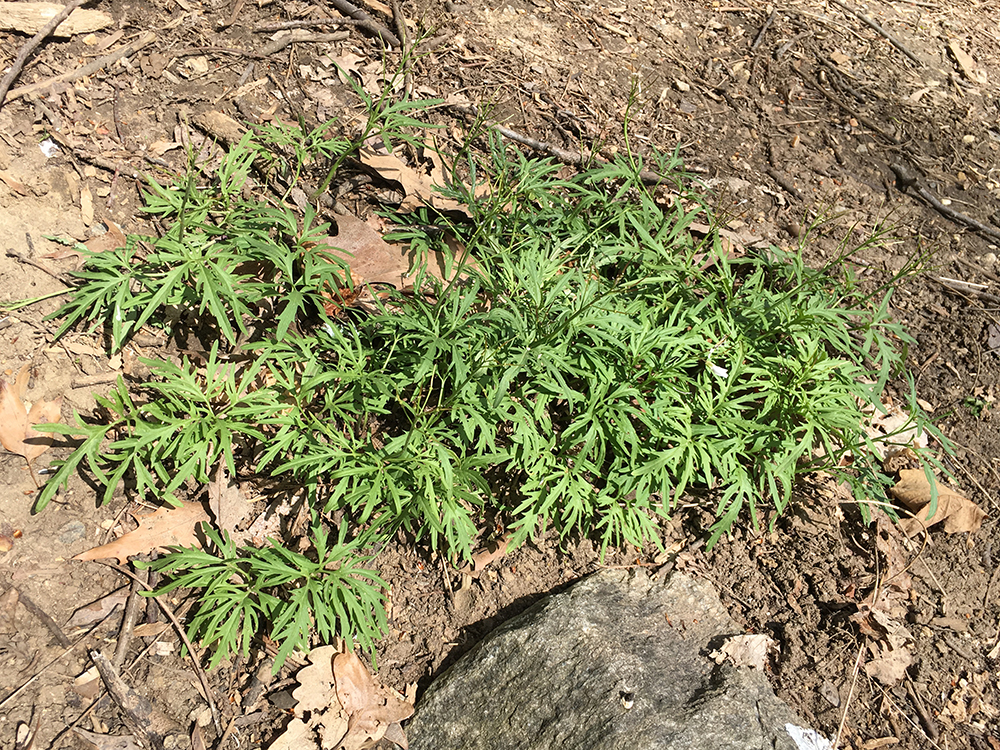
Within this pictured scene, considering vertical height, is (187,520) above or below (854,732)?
below

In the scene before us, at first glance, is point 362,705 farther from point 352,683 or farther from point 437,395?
point 437,395

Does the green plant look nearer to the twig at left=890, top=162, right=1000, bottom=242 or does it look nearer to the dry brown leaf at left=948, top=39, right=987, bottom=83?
the twig at left=890, top=162, right=1000, bottom=242

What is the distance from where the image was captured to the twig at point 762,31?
5023 mm

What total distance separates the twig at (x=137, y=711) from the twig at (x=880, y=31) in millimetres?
6016

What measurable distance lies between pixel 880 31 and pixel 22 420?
5.95 m

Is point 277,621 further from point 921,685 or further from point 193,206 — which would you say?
point 921,685

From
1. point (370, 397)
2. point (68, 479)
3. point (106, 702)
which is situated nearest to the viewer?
point (106, 702)

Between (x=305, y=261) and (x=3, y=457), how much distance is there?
1.29 meters

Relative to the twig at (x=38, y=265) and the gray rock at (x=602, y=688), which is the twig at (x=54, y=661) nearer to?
the gray rock at (x=602, y=688)

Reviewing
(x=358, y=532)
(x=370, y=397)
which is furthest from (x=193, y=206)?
(x=358, y=532)

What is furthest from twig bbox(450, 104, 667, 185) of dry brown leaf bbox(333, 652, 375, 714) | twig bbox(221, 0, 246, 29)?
dry brown leaf bbox(333, 652, 375, 714)

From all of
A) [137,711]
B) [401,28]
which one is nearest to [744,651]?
[137,711]

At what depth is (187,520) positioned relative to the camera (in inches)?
107

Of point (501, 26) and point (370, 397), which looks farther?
point (501, 26)
